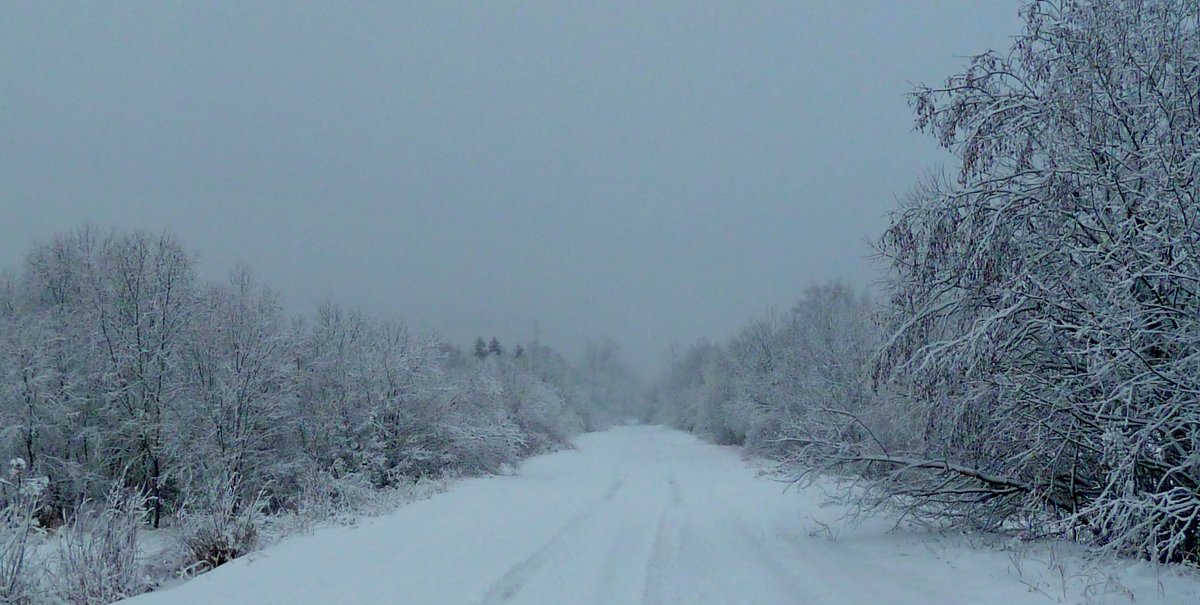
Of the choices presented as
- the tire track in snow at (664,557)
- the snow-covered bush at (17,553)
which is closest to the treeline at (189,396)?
the tire track in snow at (664,557)

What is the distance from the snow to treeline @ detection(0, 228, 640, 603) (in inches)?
458

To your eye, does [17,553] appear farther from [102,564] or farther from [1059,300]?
[1059,300]

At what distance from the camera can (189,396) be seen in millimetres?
22797

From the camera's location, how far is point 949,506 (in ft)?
29.4

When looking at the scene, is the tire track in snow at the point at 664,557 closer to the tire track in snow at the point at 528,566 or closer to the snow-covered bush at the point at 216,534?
the tire track in snow at the point at 528,566

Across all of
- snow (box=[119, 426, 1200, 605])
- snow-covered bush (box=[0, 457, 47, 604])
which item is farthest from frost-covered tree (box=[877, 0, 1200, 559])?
snow-covered bush (box=[0, 457, 47, 604])

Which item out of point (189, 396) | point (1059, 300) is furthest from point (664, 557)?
point (189, 396)

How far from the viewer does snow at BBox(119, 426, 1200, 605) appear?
6250 millimetres

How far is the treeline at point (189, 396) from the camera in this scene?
71.8 ft

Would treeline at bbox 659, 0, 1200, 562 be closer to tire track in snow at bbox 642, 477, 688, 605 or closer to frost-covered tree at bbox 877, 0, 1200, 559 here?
frost-covered tree at bbox 877, 0, 1200, 559

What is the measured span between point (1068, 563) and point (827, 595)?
95.0 inches

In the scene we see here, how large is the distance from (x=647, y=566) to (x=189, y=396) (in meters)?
20.4

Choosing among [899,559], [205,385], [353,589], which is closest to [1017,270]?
[899,559]

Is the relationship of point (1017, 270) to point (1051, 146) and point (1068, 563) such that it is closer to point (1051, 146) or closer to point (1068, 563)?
point (1051, 146)
